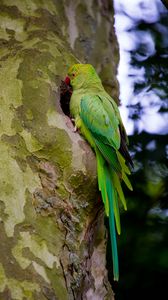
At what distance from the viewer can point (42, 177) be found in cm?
253

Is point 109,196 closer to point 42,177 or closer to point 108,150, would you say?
point 108,150

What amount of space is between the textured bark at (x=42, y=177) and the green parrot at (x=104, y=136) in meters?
0.06

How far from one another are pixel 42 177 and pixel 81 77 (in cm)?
82

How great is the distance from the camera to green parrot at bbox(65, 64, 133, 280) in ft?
8.84

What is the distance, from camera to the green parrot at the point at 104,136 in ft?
8.84

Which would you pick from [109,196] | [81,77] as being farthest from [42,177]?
[81,77]

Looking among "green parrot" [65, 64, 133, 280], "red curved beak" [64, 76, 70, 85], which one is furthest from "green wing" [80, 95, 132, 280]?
"red curved beak" [64, 76, 70, 85]

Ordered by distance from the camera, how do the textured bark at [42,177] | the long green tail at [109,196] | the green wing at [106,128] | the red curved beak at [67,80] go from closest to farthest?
the textured bark at [42,177] < the long green tail at [109,196] < the green wing at [106,128] < the red curved beak at [67,80]

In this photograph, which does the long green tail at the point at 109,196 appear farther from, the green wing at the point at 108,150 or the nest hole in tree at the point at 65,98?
the nest hole in tree at the point at 65,98

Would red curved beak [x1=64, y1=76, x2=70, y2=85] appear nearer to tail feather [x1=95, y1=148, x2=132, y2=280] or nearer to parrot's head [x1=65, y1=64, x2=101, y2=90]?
parrot's head [x1=65, y1=64, x2=101, y2=90]

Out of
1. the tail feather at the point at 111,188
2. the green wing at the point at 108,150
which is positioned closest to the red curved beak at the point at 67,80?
the green wing at the point at 108,150

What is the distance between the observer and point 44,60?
288 cm

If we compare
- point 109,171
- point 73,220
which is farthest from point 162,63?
point 73,220

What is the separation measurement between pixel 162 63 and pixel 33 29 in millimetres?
1339
